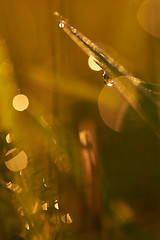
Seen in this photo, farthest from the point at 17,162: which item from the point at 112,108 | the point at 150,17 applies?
the point at 150,17

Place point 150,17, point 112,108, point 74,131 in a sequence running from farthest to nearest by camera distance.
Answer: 1. point 150,17
2. point 112,108
3. point 74,131

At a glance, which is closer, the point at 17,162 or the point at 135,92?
the point at 135,92

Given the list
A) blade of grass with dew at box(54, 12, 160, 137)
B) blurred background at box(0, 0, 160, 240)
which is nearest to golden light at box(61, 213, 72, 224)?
blurred background at box(0, 0, 160, 240)

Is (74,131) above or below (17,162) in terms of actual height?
below

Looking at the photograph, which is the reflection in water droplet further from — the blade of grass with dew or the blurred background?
the blade of grass with dew

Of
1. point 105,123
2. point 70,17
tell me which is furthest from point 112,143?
point 70,17

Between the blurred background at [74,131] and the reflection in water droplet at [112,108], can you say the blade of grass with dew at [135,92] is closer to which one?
the blurred background at [74,131]

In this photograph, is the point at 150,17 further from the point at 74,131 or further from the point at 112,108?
the point at 74,131
